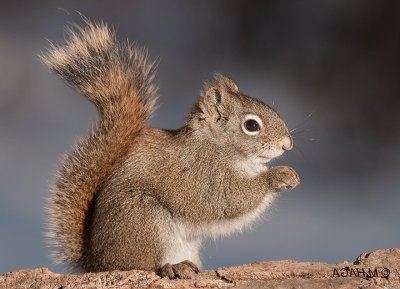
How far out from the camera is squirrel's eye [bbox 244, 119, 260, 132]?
4.09m

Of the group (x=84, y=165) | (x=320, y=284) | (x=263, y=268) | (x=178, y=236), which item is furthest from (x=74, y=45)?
(x=320, y=284)

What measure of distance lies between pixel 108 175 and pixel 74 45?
3.74ft

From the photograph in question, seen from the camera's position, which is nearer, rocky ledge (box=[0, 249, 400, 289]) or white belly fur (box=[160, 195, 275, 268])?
rocky ledge (box=[0, 249, 400, 289])

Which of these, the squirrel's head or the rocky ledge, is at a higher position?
the squirrel's head

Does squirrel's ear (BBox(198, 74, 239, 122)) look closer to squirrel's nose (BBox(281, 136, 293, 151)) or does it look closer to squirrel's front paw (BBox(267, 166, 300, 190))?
squirrel's nose (BBox(281, 136, 293, 151))

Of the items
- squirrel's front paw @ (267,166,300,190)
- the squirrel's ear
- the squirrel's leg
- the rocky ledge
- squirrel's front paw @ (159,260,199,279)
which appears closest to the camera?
the rocky ledge

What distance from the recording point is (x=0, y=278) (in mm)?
3672

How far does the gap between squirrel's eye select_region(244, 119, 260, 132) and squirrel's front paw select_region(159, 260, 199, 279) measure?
4.09ft

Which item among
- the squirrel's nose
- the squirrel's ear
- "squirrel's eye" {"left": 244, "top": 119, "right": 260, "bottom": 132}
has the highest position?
the squirrel's ear

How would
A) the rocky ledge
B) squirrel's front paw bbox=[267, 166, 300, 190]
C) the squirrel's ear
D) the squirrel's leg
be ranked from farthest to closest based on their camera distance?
the squirrel's ear < squirrel's front paw bbox=[267, 166, 300, 190] < the squirrel's leg < the rocky ledge

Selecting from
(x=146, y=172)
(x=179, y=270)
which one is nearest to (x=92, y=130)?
(x=146, y=172)

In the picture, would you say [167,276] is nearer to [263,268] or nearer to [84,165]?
[263,268]

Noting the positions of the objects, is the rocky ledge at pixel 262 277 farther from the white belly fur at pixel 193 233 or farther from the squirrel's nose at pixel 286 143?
the squirrel's nose at pixel 286 143

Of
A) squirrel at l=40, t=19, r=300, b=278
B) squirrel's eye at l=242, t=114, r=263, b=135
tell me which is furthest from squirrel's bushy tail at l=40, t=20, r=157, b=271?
squirrel's eye at l=242, t=114, r=263, b=135
